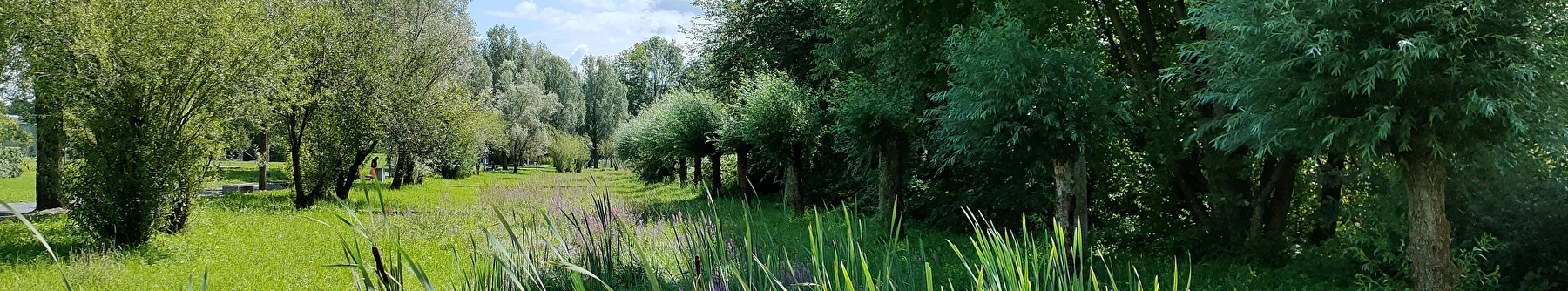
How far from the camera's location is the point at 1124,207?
11273mm

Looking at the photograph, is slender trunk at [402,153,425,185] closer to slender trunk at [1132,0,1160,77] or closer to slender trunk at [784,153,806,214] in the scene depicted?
slender trunk at [784,153,806,214]

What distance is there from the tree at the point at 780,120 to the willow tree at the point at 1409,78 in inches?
392

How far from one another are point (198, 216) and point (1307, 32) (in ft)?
38.8

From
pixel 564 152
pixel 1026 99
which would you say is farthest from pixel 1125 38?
pixel 564 152

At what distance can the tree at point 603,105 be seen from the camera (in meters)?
59.3

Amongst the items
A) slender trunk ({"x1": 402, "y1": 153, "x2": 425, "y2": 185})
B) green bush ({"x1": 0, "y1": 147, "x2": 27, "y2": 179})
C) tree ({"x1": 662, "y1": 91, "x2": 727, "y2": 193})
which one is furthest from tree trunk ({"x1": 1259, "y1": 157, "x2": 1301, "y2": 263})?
slender trunk ({"x1": 402, "y1": 153, "x2": 425, "y2": 185})

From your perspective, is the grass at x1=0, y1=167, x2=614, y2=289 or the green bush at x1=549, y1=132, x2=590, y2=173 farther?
the green bush at x1=549, y1=132, x2=590, y2=173

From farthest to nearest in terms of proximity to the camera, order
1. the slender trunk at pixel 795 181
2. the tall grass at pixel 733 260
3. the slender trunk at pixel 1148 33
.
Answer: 1. the slender trunk at pixel 795 181
2. the slender trunk at pixel 1148 33
3. the tall grass at pixel 733 260

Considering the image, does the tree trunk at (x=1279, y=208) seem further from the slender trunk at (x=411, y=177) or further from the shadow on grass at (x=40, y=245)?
the slender trunk at (x=411, y=177)

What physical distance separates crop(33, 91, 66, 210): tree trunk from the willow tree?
12536 mm

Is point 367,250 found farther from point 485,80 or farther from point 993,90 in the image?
point 485,80

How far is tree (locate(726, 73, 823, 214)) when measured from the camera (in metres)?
15.6

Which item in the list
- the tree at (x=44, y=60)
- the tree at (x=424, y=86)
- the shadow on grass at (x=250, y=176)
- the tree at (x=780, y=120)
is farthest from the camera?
the shadow on grass at (x=250, y=176)

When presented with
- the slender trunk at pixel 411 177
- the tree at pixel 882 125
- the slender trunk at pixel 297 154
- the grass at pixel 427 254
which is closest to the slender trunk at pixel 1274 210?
the grass at pixel 427 254
